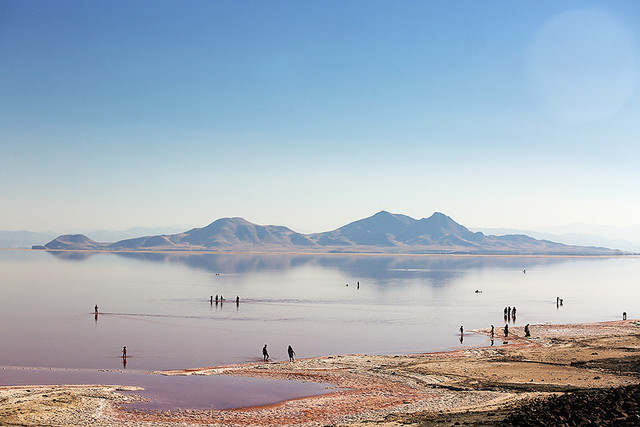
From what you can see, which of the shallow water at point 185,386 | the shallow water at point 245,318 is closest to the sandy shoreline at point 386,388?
the shallow water at point 185,386

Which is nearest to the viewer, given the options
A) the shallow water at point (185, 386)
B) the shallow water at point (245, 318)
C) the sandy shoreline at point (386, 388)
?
the sandy shoreline at point (386, 388)

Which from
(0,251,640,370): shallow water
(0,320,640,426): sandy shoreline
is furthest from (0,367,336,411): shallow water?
(0,251,640,370): shallow water

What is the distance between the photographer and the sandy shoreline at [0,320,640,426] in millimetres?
25366

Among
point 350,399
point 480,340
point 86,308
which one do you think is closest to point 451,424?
point 350,399

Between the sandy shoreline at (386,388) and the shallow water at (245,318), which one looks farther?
the shallow water at (245,318)

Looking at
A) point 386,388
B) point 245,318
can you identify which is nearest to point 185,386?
point 386,388

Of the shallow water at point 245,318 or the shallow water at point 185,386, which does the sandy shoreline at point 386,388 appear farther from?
the shallow water at point 245,318

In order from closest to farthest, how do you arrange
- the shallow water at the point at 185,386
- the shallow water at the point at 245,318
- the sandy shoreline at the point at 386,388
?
the sandy shoreline at the point at 386,388
the shallow water at the point at 185,386
the shallow water at the point at 245,318

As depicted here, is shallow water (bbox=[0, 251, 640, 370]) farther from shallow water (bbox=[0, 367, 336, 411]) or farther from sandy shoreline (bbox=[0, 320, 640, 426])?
sandy shoreline (bbox=[0, 320, 640, 426])

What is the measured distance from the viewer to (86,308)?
254 ft

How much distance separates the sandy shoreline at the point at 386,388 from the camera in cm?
2537

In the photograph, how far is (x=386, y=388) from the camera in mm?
32062

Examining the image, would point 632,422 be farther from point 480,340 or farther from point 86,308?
point 86,308

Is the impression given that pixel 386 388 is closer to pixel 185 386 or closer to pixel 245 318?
pixel 185 386
